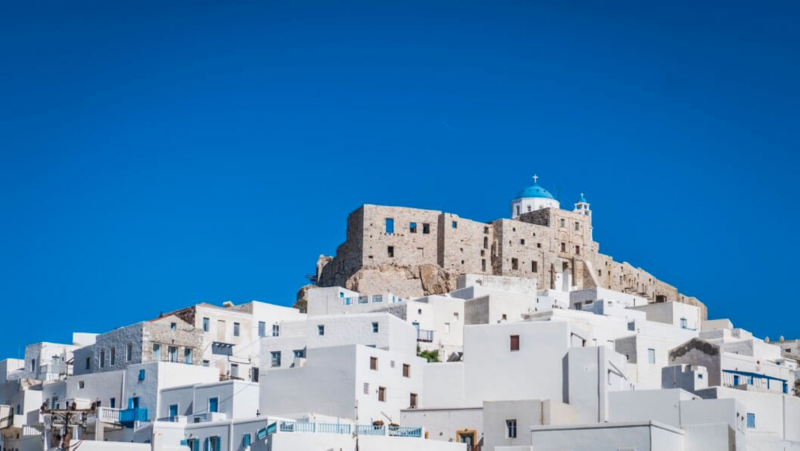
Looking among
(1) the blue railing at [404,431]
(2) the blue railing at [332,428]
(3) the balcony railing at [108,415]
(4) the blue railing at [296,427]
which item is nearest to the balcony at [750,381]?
(1) the blue railing at [404,431]

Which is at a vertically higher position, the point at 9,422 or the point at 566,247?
the point at 566,247

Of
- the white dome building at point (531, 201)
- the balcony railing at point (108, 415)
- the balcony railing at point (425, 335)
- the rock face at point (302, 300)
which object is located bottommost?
the balcony railing at point (108, 415)

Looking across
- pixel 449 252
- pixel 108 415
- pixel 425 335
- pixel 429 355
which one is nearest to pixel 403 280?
pixel 449 252

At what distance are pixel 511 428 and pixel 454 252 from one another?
35258mm

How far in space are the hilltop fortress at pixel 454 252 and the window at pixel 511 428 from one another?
31459 mm

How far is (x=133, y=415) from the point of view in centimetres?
5303

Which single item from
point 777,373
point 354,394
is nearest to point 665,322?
point 777,373

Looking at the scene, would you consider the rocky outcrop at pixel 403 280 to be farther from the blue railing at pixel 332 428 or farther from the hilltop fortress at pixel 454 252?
the blue railing at pixel 332 428

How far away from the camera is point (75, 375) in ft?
194

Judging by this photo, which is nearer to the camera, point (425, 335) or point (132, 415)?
point (132, 415)

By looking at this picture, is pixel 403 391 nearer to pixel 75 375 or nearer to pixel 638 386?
pixel 638 386

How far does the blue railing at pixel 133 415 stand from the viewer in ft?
173

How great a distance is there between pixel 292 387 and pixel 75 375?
1244cm

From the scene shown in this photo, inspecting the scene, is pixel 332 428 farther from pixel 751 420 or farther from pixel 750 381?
pixel 750 381
